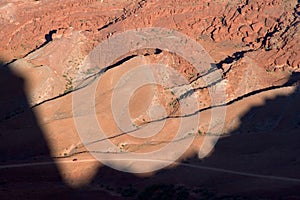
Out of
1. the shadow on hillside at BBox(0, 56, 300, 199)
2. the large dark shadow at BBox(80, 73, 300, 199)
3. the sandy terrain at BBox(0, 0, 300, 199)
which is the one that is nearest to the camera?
the large dark shadow at BBox(80, 73, 300, 199)

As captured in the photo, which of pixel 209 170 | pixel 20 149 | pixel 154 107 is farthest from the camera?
pixel 154 107

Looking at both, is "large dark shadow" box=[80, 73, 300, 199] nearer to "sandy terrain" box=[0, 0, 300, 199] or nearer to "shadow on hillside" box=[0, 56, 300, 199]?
"shadow on hillside" box=[0, 56, 300, 199]

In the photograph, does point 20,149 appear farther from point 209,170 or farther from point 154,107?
point 209,170

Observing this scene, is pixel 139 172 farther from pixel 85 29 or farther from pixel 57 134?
pixel 85 29

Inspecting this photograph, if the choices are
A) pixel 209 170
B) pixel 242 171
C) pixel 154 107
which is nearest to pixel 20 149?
pixel 154 107

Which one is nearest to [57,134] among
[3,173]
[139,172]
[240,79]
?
[3,173]

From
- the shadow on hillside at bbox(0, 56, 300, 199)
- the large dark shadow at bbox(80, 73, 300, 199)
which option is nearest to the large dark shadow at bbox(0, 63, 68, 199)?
the shadow on hillside at bbox(0, 56, 300, 199)

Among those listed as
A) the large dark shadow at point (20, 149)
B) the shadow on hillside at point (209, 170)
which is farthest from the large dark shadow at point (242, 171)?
the large dark shadow at point (20, 149)

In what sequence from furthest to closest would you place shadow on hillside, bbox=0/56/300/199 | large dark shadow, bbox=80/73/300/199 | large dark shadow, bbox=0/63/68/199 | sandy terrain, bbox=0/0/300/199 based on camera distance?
sandy terrain, bbox=0/0/300/199 < large dark shadow, bbox=0/63/68/199 < shadow on hillside, bbox=0/56/300/199 < large dark shadow, bbox=80/73/300/199
